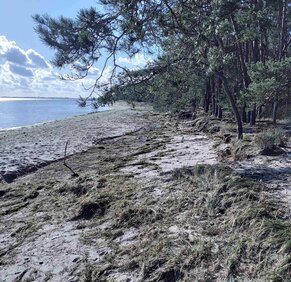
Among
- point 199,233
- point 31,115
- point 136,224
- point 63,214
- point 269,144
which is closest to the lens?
point 199,233

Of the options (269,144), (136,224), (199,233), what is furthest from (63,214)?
(269,144)

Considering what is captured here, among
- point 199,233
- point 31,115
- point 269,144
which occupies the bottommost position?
point 31,115

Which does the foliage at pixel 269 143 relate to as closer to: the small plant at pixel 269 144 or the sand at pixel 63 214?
the small plant at pixel 269 144

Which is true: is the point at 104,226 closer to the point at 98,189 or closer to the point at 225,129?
the point at 98,189

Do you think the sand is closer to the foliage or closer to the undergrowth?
the undergrowth

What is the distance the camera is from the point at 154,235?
4.83 m

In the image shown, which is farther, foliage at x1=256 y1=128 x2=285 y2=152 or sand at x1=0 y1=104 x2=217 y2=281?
foliage at x1=256 y1=128 x2=285 y2=152

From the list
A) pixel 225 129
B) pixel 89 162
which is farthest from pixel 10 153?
pixel 225 129

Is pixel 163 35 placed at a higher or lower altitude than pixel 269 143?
higher

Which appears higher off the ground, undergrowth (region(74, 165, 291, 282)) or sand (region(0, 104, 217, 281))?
undergrowth (region(74, 165, 291, 282))

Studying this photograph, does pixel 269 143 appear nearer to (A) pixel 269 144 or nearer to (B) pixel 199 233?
(A) pixel 269 144

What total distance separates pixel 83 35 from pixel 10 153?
9463 mm

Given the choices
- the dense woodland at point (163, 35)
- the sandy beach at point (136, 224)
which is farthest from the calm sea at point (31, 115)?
the sandy beach at point (136, 224)

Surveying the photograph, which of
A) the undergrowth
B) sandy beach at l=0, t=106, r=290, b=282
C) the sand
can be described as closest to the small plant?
sandy beach at l=0, t=106, r=290, b=282
